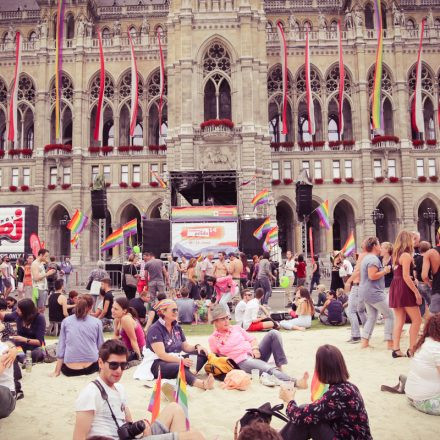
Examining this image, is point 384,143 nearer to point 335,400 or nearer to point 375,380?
point 375,380

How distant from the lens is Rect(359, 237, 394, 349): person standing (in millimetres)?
8655

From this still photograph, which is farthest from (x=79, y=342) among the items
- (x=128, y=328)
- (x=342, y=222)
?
(x=342, y=222)

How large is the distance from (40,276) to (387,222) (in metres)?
33.0

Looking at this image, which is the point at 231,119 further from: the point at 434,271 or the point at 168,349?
the point at 168,349

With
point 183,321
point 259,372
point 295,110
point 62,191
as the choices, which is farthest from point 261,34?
point 259,372

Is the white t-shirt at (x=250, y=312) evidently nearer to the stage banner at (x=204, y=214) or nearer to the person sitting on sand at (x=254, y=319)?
the person sitting on sand at (x=254, y=319)

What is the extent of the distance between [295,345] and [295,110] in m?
32.1

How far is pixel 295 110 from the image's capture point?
39.4m

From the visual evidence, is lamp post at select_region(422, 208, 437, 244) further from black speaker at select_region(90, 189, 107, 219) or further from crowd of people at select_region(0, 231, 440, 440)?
crowd of people at select_region(0, 231, 440, 440)

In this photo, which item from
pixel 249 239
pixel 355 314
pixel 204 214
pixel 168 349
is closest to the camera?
pixel 168 349

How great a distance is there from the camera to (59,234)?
39.6 meters

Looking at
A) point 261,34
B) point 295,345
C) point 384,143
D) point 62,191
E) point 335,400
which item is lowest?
point 295,345

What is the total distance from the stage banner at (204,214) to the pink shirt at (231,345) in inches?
674

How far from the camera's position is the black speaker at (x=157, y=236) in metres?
25.4
